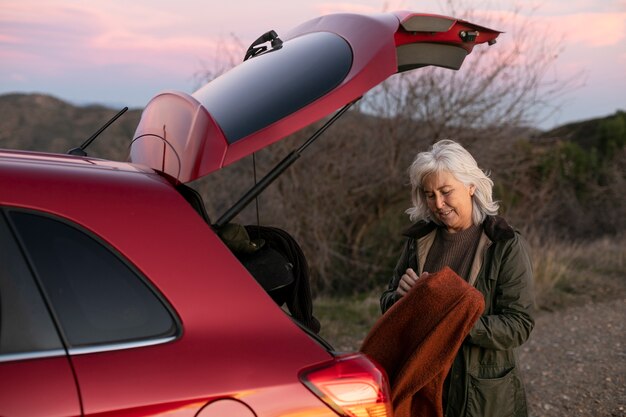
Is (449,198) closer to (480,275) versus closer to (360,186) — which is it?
(480,275)

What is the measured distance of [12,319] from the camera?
181cm

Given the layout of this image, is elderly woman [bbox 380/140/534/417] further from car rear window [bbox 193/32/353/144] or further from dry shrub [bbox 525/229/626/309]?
dry shrub [bbox 525/229/626/309]

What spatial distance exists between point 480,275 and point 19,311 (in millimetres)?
1918

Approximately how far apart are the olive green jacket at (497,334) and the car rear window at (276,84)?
42.3 inches

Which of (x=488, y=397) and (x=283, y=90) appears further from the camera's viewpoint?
(x=488, y=397)

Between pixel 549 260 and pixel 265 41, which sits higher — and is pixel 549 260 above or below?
below

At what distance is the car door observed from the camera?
1732 millimetres

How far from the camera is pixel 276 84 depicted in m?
2.44

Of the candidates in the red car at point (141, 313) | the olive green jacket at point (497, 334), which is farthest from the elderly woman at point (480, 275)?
the red car at point (141, 313)

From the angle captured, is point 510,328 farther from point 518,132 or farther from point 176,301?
point 518,132

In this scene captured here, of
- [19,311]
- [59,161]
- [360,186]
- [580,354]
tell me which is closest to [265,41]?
[59,161]

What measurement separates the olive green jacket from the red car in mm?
1043

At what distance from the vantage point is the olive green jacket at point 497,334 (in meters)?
3.06

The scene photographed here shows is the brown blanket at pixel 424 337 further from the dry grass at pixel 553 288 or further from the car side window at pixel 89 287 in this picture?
the dry grass at pixel 553 288
